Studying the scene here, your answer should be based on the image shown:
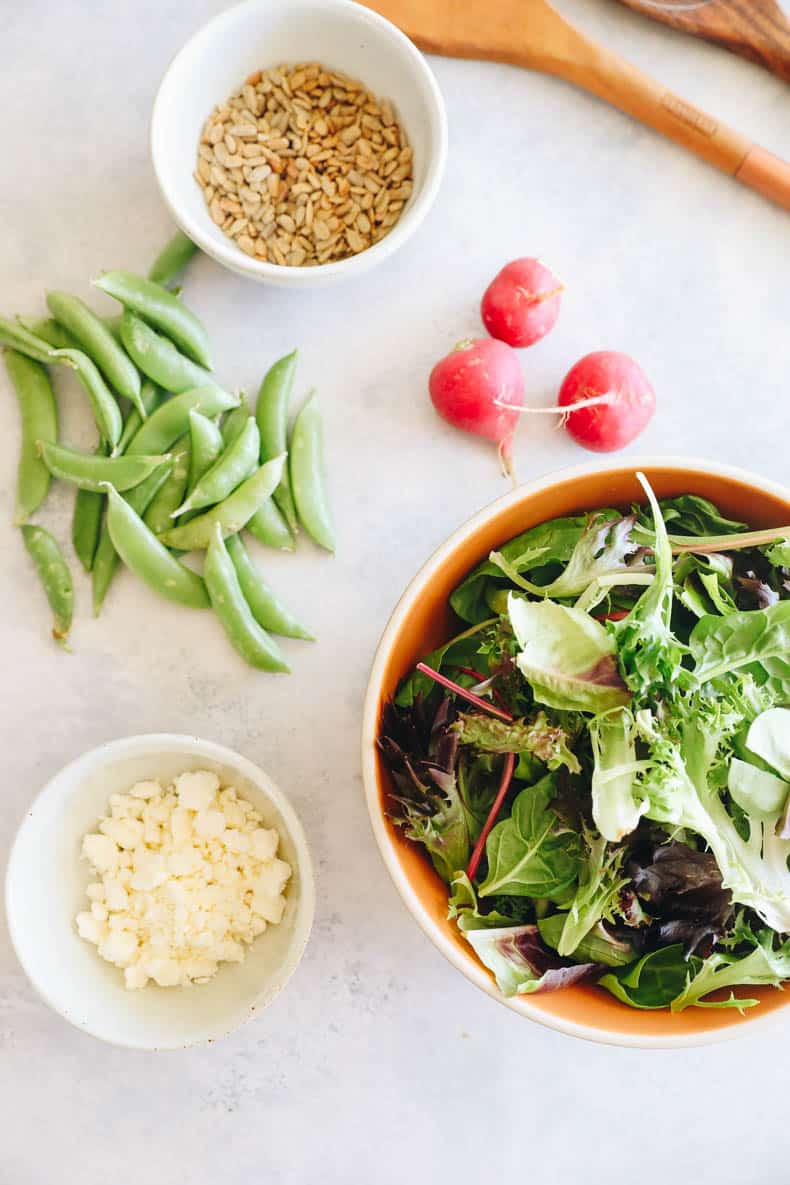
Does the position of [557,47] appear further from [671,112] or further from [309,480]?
[309,480]

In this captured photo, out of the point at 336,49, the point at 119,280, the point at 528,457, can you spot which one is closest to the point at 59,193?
the point at 119,280

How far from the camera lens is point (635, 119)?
49.5 inches

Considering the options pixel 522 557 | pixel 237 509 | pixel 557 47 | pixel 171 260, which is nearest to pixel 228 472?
pixel 237 509

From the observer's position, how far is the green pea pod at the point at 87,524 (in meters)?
1.19

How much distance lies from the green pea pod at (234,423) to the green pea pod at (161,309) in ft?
0.21

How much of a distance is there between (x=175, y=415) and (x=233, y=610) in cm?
23

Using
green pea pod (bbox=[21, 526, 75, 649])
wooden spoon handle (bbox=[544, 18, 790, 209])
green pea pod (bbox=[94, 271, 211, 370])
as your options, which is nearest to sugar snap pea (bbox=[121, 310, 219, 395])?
green pea pod (bbox=[94, 271, 211, 370])

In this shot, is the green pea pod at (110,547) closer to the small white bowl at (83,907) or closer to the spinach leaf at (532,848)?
the small white bowl at (83,907)

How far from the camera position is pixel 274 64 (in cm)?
121

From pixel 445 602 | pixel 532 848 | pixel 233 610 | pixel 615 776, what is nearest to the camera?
pixel 615 776

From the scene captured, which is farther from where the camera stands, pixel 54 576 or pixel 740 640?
pixel 54 576

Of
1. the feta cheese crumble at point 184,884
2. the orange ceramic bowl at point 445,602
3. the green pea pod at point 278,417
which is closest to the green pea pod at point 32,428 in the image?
the green pea pod at point 278,417

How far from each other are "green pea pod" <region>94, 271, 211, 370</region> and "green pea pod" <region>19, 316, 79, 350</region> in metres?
0.08

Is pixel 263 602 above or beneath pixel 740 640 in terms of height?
beneath
